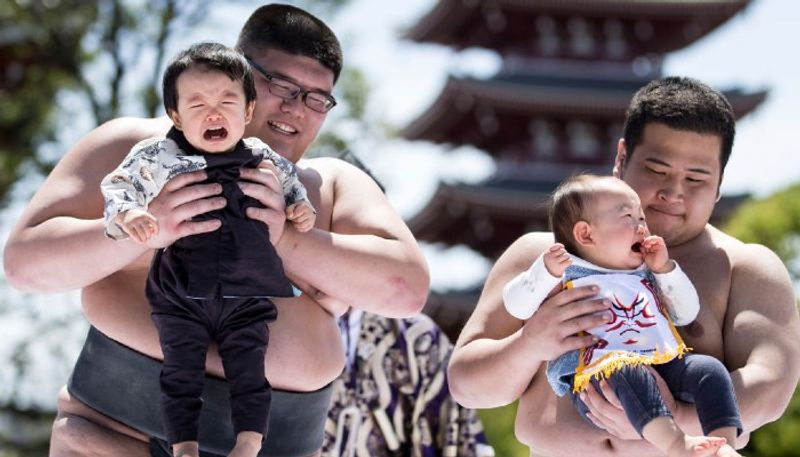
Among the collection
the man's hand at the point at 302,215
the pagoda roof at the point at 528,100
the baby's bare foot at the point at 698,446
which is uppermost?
the man's hand at the point at 302,215

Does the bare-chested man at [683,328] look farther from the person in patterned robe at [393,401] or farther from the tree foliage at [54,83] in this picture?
the tree foliage at [54,83]

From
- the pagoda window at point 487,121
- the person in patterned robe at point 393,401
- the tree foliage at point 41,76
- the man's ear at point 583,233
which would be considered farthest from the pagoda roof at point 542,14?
the man's ear at point 583,233

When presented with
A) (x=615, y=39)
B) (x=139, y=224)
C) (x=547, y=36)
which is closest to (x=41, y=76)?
(x=547, y=36)

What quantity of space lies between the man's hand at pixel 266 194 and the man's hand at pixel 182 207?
6 centimetres

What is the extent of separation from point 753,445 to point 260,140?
8604 mm

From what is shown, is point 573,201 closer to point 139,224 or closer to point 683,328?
point 683,328

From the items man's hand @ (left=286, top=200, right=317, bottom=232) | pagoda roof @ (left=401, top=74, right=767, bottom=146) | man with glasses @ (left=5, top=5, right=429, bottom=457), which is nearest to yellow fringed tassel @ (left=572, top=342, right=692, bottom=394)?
man with glasses @ (left=5, top=5, right=429, bottom=457)

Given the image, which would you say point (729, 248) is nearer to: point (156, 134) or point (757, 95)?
point (156, 134)

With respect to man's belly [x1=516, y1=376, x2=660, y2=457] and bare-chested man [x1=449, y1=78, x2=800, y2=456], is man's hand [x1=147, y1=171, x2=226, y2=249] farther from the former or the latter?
man's belly [x1=516, y1=376, x2=660, y2=457]

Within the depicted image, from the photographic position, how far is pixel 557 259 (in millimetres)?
2514

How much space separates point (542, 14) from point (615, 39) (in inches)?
61.1

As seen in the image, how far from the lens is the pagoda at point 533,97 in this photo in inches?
859

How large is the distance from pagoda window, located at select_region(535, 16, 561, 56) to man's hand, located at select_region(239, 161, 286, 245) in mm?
21856

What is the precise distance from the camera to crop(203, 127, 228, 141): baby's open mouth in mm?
2469
